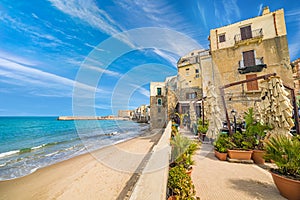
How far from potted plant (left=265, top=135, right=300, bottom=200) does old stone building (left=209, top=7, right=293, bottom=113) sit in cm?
1271

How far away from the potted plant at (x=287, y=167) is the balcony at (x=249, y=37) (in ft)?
48.9

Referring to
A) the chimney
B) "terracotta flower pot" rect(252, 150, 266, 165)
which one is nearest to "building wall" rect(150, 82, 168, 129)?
the chimney

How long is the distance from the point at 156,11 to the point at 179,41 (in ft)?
8.28

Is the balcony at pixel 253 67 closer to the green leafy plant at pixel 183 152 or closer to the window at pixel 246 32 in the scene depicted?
the window at pixel 246 32

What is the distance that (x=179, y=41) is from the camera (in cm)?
712

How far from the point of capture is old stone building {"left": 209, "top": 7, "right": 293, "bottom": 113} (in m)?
12.4

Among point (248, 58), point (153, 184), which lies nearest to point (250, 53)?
point (248, 58)

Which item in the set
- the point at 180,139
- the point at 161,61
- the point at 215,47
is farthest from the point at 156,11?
the point at 215,47

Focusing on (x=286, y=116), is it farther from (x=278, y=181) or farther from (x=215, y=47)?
(x=215, y=47)

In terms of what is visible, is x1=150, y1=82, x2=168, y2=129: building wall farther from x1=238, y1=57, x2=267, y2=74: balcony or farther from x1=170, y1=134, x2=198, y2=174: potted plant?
x1=170, y1=134, x2=198, y2=174: potted plant

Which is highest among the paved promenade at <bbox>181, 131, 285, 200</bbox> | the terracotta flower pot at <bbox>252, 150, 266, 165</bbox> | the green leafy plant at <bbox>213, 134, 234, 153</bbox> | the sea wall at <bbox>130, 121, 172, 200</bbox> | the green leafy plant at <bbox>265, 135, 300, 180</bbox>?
the green leafy plant at <bbox>265, 135, 300, 180</bbox>

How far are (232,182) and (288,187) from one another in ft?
2.82

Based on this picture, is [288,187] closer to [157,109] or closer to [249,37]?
[249,37]

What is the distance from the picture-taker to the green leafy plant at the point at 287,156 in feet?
6.70
